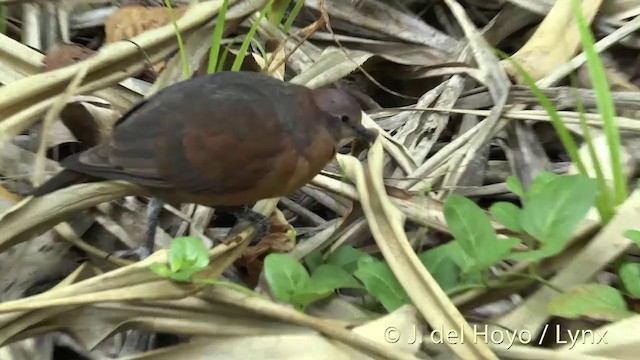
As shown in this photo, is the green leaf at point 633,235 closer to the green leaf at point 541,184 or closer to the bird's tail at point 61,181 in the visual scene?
the green leaf at point 541,184

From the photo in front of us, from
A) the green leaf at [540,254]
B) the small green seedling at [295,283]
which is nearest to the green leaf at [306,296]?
the small green seedling at [295,283]

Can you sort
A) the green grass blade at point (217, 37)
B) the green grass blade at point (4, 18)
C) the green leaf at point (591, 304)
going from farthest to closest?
the green grass blade at point (4, 18)
the green grass blade at point (217, 37)
the green leaf at point (591, 304)

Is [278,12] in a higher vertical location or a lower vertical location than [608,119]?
lower

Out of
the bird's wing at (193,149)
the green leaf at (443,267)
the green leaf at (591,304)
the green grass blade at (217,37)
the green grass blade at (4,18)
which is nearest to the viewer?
the green leaf at (591,304)

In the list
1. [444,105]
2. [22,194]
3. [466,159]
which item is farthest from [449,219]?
[22,194]

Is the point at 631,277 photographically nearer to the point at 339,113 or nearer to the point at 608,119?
the point at 608,119

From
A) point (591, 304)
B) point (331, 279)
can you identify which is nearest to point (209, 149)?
point (331, 279)

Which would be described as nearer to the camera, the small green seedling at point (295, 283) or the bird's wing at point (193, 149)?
the small green seedling at point (295, 283)
